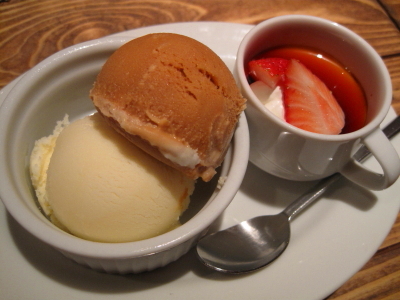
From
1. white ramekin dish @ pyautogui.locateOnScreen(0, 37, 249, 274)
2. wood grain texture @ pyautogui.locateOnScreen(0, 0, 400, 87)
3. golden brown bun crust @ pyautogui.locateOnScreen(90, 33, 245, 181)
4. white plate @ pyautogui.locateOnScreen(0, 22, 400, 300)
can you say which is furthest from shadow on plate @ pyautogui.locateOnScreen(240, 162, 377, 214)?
wood grain texture @ pyautogui.locateOnScreen(0, 0, 400, 87)

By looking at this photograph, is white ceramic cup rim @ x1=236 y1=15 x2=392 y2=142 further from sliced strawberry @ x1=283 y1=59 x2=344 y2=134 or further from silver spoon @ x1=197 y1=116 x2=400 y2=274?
silver spoon @ x1=197 y1=116 x2=400 y2=274

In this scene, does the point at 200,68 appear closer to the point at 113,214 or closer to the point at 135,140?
the point at 135,140

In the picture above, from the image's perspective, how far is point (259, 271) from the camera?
76 centimetres

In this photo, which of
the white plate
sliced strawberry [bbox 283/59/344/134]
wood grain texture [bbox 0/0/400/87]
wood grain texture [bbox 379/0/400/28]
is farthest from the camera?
wood grain texture [bbox 379/0/400/28]

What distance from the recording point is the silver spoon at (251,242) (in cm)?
76

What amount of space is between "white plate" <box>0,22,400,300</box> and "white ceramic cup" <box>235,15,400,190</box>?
89 mm

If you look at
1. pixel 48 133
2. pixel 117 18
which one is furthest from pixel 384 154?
pixel 117 18

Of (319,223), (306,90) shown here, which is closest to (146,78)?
(306,90)

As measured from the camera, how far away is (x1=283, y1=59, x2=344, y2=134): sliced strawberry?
2.63ft

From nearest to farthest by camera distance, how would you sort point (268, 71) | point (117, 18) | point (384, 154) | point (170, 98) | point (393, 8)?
point (170, 98) < point (384, 154) < point (268, 71) < point (117, 18) < point (393, 8)

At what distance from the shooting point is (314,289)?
0.73m

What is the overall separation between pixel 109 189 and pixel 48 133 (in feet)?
1.09

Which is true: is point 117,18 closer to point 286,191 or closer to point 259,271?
point 286,191

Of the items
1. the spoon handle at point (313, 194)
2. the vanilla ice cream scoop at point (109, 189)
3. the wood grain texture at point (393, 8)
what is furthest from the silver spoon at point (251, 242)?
the wood grain texture at point (393, 8)
